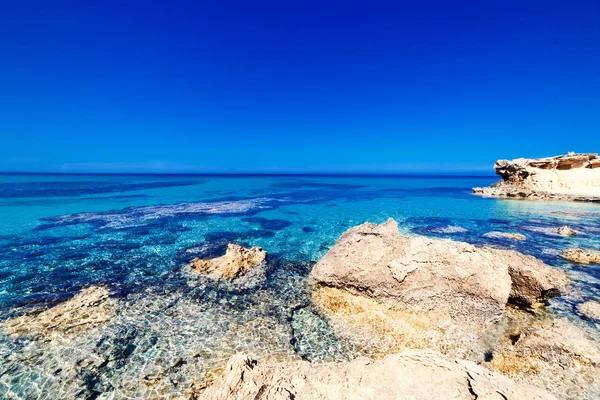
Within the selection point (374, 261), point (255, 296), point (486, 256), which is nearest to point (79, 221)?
point (255, 296)

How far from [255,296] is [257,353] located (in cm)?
299

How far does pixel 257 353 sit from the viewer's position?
6957mm

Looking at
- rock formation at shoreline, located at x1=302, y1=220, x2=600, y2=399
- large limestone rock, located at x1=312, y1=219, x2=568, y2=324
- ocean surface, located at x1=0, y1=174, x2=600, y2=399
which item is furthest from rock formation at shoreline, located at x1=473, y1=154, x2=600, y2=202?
large limestone rock, located at x1=312, y1=219, x2=568, y2=324

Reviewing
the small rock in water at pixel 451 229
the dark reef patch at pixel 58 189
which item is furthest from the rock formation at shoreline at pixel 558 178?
the dark reef patch at pixel 58 189

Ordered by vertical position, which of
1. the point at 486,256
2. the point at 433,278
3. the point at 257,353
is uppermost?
the point at 486,256

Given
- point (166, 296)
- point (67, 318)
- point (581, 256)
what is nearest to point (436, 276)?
point (166, 296)

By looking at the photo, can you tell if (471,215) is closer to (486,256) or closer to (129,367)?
(486,256)

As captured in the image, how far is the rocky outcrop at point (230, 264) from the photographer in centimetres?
1148

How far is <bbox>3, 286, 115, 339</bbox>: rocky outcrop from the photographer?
7.52m

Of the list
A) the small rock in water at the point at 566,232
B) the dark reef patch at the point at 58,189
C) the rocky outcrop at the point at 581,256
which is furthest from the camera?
the dark reef patch at the point at 58,189

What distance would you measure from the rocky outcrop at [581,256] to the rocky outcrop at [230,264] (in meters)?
14.4

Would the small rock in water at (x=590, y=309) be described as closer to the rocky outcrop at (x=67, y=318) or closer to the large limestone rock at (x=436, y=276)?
the large limestone rock at (x=436, y=276)

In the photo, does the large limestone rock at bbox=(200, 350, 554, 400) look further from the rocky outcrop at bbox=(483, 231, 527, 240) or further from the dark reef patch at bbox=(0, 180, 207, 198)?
the dark reef patch at bbox=(0, 180, 207, 198)

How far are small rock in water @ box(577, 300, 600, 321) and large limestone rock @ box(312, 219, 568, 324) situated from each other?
0.72 metres
